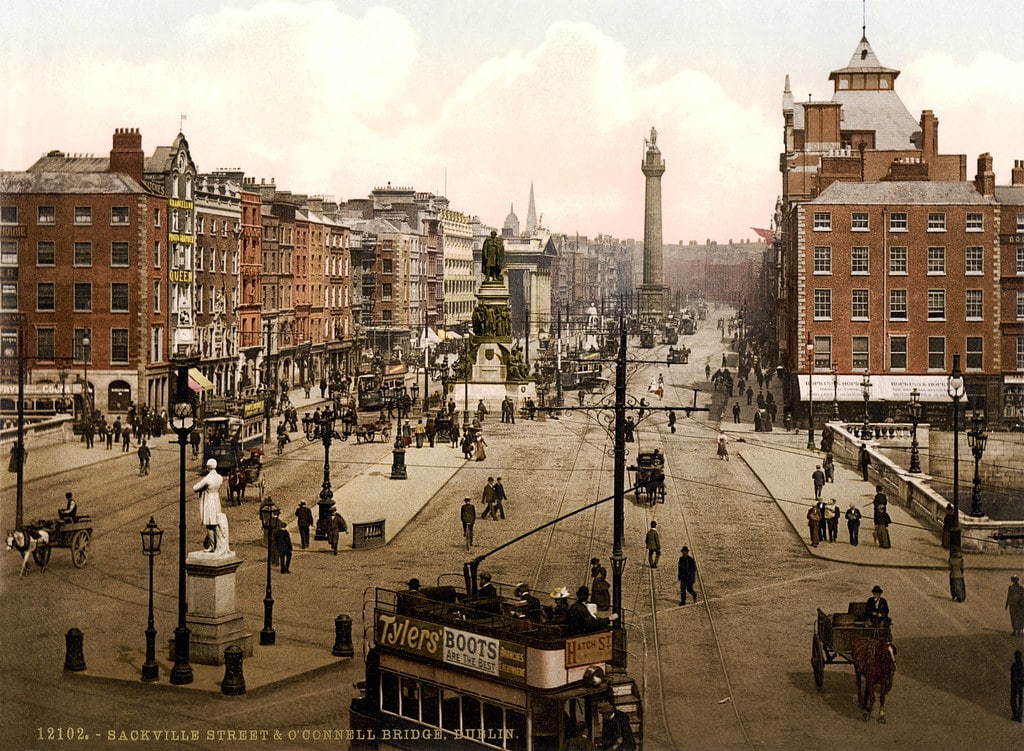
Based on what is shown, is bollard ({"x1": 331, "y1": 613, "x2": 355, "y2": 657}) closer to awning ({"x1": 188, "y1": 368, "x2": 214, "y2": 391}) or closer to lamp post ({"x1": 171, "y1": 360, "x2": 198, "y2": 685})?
lamp post ({"x1": 171, "y1": 360, "x2": 198, "y2": 685})

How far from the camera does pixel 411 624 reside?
21.2 metres

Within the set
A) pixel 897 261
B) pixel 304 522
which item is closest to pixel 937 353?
pixel 897 261

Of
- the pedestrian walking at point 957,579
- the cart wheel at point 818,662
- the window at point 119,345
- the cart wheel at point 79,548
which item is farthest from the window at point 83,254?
the cart wheel at point 818,662

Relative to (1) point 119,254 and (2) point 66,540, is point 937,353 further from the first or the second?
(2) point 66,540

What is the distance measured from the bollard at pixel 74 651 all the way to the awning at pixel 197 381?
→ 1340 inches

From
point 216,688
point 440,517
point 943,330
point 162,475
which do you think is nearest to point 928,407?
point 943,330

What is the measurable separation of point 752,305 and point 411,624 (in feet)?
576

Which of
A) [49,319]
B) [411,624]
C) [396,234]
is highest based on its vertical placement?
[396,234]

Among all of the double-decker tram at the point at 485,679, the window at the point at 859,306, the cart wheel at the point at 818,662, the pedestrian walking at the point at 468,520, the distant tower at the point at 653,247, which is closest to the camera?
the double-decker tram at the point at 485,679

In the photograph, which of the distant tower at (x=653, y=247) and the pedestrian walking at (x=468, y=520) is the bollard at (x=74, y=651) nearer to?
the pedestrian walking at (x=468, y=520)

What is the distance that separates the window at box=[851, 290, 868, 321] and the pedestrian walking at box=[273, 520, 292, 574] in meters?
36.7

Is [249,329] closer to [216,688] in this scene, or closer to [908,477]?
[908,477]

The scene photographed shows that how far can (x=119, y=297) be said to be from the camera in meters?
52.4

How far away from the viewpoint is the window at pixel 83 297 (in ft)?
166
